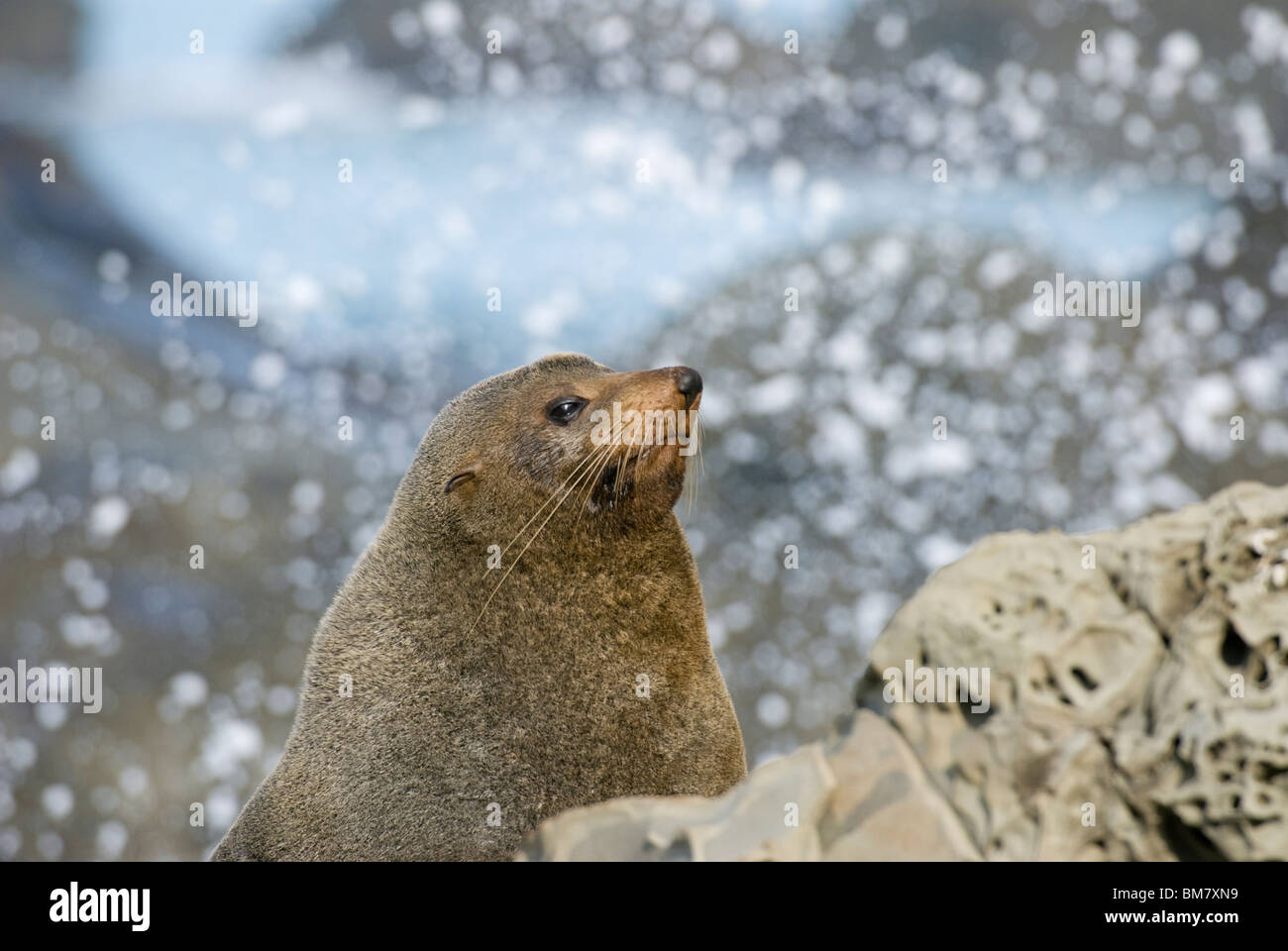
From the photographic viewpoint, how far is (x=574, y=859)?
7.87 ft

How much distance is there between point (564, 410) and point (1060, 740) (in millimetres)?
2250

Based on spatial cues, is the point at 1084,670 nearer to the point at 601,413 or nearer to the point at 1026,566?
the point at 1026,566

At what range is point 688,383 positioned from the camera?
4.01 m

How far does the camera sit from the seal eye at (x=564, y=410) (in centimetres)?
409

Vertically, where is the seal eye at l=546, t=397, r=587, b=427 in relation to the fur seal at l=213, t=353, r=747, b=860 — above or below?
above

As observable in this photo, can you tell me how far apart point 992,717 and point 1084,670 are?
24cm

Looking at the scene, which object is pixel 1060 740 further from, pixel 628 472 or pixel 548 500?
pixel 548 500

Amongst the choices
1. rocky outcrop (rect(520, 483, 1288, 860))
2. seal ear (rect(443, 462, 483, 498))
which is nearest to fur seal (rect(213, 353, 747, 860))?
seal ear (rect(443, 462, 483, 498))

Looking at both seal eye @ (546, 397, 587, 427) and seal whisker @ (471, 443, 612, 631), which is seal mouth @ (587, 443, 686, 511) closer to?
seal whisker @ (471, 443, 612, 631)

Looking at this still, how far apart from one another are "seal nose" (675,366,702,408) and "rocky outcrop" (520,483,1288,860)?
158 centimetres

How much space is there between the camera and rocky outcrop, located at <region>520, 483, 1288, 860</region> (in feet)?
7.47

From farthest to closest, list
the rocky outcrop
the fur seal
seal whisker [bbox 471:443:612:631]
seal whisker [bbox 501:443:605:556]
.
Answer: seal whisker [bbox 501:443:605:556], seal whisker [bbox 471:443:612:631], the fur seal, the rocky outcrop

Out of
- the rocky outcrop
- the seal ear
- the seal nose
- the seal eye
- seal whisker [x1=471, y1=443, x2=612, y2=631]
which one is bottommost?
the rocky outcrop
